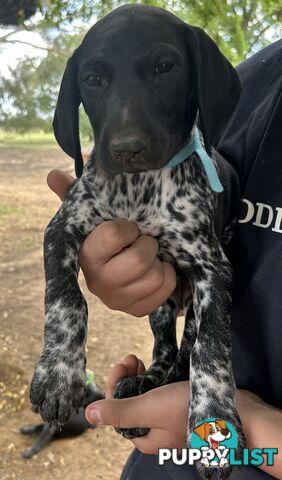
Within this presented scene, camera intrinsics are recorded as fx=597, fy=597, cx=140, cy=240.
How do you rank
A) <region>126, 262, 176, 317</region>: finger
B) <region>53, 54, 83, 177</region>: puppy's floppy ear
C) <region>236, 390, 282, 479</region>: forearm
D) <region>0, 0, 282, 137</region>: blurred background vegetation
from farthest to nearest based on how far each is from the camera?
<region>0, 0, 282, 137</region>: blurred background vegetation, <region>53, 54, 83, 177</region>: puppy's floppy ear, <region>126, 262, 176, 317</region>: finger, <region>236, 390, 282, 479</region>: forearm

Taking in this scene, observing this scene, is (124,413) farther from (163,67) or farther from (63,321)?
(163,67)

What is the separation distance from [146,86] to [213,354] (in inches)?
36.5

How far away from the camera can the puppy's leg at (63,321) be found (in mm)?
1891

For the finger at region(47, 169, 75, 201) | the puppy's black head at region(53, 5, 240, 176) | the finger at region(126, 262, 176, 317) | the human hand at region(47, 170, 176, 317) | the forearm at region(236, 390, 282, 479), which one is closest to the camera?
the forearm at region(236, 390, 282, 479)

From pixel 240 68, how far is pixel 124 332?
4.41 metres

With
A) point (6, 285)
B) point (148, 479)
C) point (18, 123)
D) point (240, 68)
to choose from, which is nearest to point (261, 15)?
point (240, 68)

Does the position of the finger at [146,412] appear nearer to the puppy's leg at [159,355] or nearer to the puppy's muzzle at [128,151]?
the puppy's leg at [159,355]

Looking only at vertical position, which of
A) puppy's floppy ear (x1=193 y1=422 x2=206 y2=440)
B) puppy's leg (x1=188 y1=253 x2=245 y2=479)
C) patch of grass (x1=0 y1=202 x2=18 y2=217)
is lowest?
patch of grass (x1=0 y1=202 x2=18 y2=217)

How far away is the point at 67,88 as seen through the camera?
7.41ft

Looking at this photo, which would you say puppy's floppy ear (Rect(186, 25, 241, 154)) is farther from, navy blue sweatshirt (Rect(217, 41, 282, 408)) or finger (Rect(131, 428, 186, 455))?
finger (Rect(131, 428, 186, 455))

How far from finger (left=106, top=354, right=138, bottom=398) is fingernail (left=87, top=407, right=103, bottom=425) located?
1.03 feet

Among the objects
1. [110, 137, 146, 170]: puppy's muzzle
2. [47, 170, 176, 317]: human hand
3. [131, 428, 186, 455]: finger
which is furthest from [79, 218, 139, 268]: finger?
[131, 428, 186, 455]: finger

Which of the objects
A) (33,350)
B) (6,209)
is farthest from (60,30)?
(6,209)

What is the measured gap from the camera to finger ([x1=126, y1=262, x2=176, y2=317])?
2142mm
